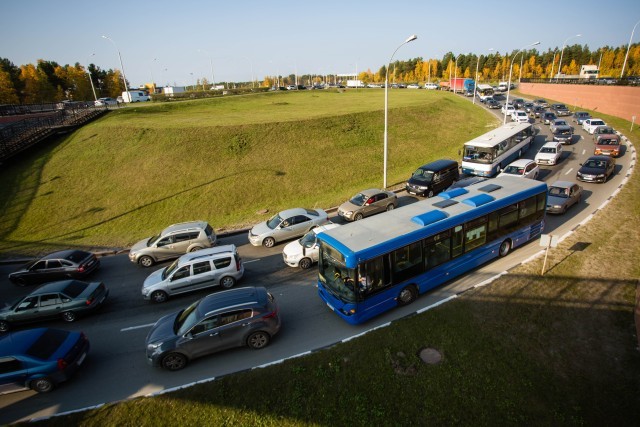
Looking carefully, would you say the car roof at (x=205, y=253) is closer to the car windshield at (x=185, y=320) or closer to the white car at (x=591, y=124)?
the car windshield at (x=185, y=320)

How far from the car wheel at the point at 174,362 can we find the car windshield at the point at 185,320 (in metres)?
0.67

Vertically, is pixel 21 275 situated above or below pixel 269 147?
below

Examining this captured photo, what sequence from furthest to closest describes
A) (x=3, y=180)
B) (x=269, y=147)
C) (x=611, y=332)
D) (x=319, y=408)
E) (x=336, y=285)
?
(x=269, y=147), (x=3, y=180), (x=336, y=285), (x=611, y=332), (x=319, y=408)

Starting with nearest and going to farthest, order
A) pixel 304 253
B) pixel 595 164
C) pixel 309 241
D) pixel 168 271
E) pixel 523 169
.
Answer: pixel 168 271, pixel 304 253, pixel 309 241, pixel 523 169, pixel 595 164

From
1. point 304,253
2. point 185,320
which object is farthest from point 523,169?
point 185,320

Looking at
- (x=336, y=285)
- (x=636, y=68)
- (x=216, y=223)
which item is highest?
(x=636, y=68)

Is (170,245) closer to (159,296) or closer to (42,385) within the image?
(159,296)

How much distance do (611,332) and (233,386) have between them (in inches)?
433

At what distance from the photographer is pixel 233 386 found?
9.20 metres

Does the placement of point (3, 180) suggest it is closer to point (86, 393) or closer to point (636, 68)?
point (86, 393)

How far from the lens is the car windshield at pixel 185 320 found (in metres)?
10.2

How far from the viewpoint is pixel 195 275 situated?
46.1ft

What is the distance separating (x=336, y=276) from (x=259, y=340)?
3131 millimetres

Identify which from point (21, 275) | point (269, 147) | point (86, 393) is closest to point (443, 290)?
point (86, 393)
